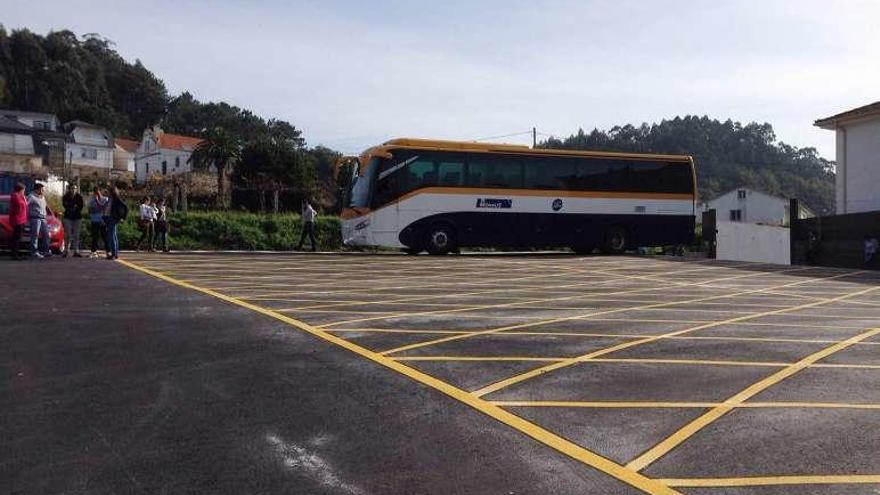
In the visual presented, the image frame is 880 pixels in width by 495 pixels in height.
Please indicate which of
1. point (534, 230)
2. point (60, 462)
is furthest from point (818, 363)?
point (534, 230)

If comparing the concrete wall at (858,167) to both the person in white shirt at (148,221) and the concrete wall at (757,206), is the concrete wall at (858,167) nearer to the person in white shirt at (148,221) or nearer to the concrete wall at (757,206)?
the person in white shirt at (148,221)

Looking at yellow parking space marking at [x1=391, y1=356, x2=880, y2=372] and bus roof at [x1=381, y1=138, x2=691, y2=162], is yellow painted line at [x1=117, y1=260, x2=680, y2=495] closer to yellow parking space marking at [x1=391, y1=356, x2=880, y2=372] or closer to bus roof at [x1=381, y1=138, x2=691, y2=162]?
yellow parking space marking at [x1=391, y1=356, x2=880, y2=372]

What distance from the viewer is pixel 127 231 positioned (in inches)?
1091

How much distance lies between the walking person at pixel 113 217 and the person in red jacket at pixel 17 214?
173cm

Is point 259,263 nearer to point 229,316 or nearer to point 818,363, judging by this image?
point 229,316

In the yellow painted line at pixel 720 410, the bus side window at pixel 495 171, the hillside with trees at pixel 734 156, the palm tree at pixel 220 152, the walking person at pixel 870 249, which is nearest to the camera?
Answer: the yellow painted line at pixel 720 410

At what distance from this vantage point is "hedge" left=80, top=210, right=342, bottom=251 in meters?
30.9

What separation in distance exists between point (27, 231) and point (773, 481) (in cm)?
1655

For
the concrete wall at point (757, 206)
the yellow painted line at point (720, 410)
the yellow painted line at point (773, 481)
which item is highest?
the concrete wall at point (757, 206)

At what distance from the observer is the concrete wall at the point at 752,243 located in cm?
3269

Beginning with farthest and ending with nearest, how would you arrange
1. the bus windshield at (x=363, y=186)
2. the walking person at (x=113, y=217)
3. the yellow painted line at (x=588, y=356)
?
the bus windshield at (x=363, y=186), the walking person at (x=113, y=217), the yellow painted line at (x=588, y=356)

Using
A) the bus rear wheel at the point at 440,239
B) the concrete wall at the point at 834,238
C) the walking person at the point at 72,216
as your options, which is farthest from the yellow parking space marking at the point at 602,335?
the concrete wall at the point at 834,238

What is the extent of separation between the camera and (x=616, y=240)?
24406mm

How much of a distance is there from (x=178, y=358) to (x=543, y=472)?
3729 millimetres
